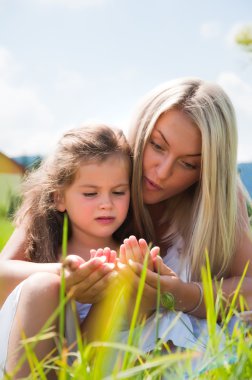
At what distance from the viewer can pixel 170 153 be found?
7.22ft

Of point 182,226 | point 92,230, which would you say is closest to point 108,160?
point 92,230

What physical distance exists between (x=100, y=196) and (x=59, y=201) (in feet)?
0.78

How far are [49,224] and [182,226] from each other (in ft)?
1.88

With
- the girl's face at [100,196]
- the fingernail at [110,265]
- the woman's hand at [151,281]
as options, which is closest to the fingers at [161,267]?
the woman's hand at [151,281]

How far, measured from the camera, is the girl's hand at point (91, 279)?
5.28 feet

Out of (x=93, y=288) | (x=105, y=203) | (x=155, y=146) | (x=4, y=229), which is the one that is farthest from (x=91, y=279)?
(x=155, y=146)

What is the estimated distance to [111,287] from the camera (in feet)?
5.55

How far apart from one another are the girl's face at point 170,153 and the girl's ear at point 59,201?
327 millimetres

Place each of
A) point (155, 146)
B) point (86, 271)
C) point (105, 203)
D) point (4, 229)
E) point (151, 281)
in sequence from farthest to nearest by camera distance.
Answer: point (155, 146) < point (105, 203) < point (4, 229) < point (151, 281) < point (86, 271)

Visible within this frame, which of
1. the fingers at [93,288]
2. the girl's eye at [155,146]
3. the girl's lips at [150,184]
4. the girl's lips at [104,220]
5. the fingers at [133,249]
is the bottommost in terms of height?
the fingers at [93,288]

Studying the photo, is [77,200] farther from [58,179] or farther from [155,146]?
[155,146]

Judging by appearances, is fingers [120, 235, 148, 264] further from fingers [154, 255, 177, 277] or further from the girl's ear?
the girl's ear

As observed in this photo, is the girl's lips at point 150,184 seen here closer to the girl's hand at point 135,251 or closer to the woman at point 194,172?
the woman at point 194,172

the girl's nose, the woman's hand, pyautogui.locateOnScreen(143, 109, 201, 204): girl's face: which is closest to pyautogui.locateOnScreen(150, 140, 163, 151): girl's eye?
pyautogui.locateOnScreen(143, 109, 201, 204): girl's face
